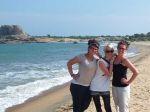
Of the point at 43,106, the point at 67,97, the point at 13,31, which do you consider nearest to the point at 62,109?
the point at 43,106

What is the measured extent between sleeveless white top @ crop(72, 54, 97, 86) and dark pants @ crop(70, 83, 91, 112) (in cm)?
10

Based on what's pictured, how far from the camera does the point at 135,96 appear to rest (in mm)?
10977

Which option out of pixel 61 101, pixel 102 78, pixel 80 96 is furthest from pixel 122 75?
pixel 61 101

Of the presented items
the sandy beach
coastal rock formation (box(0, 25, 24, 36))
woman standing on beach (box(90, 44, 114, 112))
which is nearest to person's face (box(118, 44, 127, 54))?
woman standing on beach (box(90, 44, 114, 112))

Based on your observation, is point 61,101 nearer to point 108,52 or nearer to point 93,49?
point 108,52

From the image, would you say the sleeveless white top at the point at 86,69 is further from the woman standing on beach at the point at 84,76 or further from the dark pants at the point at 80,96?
the dark pants at the point at 80,96

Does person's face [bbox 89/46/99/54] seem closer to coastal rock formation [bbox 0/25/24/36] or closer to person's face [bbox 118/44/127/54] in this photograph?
person's face [bbox 118/44/127/54]

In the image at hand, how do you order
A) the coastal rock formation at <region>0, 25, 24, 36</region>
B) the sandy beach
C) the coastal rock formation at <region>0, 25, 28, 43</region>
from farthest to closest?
the coastal rock formation at <region>0, 25, 24, 36</region>, the coastal rock formation at <region>0, 25, 28, 43</region>, the sandy beach

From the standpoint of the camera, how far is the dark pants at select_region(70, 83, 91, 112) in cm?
609

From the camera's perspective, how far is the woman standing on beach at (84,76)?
6.00m

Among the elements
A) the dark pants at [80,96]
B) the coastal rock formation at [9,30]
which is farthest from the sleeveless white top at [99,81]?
the coastal rock formation at [9,30]

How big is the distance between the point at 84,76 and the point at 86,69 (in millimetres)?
116

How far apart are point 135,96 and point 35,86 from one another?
21.1 feet

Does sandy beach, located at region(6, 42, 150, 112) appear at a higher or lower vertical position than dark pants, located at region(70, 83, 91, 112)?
lower
